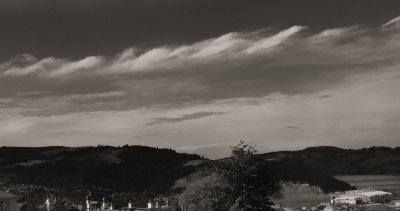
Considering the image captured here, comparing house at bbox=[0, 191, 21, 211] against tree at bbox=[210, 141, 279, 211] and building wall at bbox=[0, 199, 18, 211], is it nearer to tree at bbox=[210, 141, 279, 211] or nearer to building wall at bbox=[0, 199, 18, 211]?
building wall at bbox=[0, 199, 18, 211]

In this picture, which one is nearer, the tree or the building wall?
the tree

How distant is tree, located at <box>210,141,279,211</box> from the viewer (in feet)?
190

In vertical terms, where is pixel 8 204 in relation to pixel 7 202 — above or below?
below

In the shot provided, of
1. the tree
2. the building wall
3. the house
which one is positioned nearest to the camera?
the tree

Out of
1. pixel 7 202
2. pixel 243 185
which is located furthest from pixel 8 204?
pixel 243 185

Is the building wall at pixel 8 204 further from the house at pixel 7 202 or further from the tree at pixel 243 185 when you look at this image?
the tree at pixel 243 185

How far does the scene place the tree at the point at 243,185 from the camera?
58.0 m

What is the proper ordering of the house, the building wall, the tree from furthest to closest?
the building wall → the house → the tree

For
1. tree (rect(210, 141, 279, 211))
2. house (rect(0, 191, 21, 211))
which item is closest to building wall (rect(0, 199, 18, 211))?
house (rect(0, 191, 21, 211))

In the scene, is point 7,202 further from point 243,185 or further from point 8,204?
point 243,185

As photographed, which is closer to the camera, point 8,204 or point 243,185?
point 243,185

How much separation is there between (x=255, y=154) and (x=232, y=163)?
3100 millimetres

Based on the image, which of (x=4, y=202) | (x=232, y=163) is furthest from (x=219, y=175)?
(x=4, y=202)

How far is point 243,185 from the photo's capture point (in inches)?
2311
